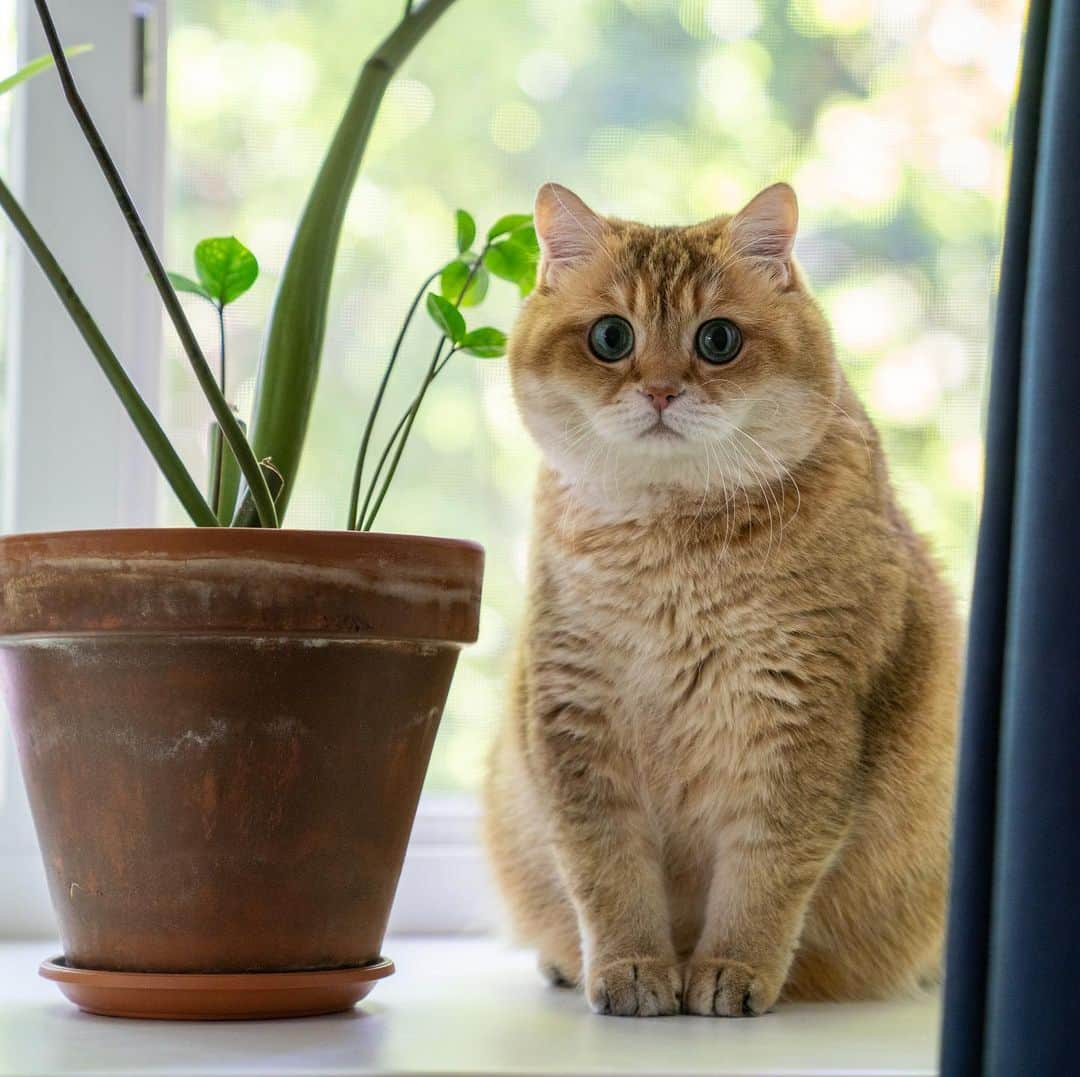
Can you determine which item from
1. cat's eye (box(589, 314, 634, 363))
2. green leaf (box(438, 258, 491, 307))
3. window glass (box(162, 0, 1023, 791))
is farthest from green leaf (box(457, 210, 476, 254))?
window glass (box(162, 0, 1023, 791))

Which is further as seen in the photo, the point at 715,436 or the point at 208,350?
the point at 208,350

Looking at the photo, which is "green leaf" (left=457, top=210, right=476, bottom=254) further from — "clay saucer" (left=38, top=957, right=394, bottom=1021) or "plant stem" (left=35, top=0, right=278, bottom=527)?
"clay saucer" (left=38, top=957, right=394, bottom=1021)

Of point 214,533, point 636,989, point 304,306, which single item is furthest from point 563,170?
point 636,989

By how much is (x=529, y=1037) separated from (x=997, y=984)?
0.41 m

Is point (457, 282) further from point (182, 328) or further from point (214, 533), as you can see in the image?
point (214, 533)

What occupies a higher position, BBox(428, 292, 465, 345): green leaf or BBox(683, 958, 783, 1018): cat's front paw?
BBox(428, 292, 465, 345): green leaf

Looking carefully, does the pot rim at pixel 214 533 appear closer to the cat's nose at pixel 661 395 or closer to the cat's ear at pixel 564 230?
the cat's nose at pixel 661 395

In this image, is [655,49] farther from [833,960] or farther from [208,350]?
[833,960]

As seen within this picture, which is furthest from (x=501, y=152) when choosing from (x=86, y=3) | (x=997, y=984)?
(x=997, y=984)

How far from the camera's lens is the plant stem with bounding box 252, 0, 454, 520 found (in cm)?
127

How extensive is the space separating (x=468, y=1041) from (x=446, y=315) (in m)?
0.68

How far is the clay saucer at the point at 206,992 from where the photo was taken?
106cm

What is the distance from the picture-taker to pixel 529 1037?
3.59 feet

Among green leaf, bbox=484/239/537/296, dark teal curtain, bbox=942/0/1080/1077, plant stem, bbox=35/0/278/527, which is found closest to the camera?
dark teal curtain, bbox=942/0/1080/1077
